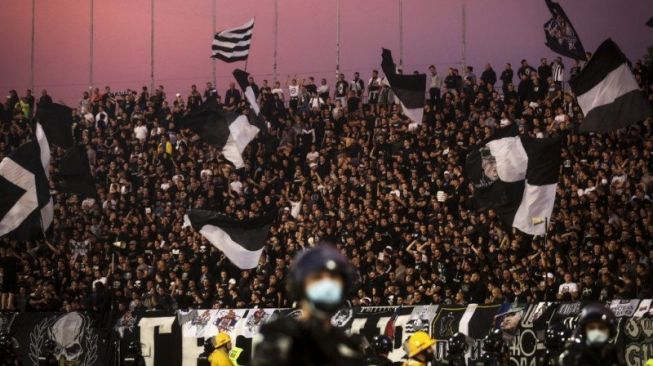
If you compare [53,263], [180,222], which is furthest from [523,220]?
[53,263]

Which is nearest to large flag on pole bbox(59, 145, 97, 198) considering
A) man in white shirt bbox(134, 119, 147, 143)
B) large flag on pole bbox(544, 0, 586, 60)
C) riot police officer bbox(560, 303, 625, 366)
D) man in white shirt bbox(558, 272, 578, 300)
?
man in white shirt bbox(134, 119, 147, 143)

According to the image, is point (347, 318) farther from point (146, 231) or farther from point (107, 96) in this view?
point (107, 96)

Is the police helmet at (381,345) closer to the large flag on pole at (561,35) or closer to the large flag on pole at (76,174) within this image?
the large flag on pole at (561,35)

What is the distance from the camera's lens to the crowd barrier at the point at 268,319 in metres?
19.5

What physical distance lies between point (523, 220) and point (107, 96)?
22.8 m

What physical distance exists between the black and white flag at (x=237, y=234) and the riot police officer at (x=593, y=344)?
18249 millimetres

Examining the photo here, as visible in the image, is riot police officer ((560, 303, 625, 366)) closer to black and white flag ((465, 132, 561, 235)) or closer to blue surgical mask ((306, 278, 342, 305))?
blue surgical mask ((306, 278, 342, 305))

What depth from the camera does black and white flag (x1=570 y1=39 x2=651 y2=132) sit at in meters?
24.2

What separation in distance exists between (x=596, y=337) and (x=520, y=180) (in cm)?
1549

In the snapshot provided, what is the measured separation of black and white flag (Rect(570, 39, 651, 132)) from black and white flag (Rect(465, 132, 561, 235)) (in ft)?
5.78

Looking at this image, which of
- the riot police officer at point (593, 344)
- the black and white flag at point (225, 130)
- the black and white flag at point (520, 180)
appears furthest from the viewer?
the black and white flag at point (225, 130)

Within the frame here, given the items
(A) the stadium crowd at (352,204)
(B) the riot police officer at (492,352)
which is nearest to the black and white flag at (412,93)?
(A) the stadium crowd at (352,204)

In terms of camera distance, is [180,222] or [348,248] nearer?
[348,248]

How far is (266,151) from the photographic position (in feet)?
115
